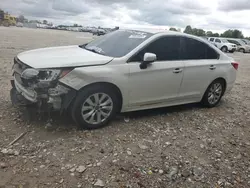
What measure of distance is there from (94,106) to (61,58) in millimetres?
896

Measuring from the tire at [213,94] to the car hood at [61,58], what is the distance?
2.57 metres

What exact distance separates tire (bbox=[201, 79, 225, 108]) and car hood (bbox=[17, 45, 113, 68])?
2568 millimetres

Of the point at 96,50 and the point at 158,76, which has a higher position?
the point at 96,50

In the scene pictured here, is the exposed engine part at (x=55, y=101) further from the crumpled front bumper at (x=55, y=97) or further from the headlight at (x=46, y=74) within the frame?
the headlight at (x=46, y=74)

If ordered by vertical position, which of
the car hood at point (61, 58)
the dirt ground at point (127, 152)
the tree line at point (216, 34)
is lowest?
the dirt ground at point (127, 152)

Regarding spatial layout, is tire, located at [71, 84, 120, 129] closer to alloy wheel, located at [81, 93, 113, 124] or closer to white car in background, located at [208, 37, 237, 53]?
alloy wheel, located at [81, 93, 113, 124]

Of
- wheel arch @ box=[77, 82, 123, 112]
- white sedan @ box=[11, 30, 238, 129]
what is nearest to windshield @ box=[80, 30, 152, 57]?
white sedan @ box=[11, 30, 238, 129]

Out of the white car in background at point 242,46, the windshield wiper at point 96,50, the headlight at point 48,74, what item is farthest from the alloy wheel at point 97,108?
the white car in background at point 242,46

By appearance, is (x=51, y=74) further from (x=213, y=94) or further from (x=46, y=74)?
(x=213, y=94)

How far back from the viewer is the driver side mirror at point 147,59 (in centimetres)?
460

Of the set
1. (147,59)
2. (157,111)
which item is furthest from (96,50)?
(157,111)

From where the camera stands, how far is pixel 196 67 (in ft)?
18.1

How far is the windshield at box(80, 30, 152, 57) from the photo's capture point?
15.8 ft

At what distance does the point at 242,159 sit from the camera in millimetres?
4098
